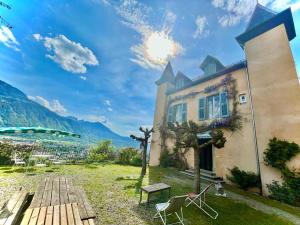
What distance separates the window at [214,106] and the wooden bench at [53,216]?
10.8 meters

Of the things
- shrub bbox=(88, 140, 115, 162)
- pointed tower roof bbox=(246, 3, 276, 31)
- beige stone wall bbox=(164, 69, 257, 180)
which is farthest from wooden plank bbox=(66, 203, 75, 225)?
shrub bbox=(88, 140, 115, 162)

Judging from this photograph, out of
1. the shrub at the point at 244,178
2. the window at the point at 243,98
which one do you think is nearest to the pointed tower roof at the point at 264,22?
the window at the point at 243,98

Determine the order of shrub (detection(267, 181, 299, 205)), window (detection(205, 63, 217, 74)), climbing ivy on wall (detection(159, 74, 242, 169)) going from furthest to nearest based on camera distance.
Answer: window (detection(205, 63, 217, 74)), climbing ivy on wall (detection(159, 74, 242, 169)), shrub (detection(267, 181, 299, 205))

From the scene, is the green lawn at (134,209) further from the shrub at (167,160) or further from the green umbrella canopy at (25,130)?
the shrub at (167,160)

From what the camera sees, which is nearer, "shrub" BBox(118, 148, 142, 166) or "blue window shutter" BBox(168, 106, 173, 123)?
"blue window shutter" BBox(168, 106, 173, 123)

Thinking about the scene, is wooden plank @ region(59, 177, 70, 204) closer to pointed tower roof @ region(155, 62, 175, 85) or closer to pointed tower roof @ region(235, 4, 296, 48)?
pointed tower roof @ region(235, 4, 296, 48)

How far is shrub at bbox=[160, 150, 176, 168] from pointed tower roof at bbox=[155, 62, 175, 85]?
8024mm

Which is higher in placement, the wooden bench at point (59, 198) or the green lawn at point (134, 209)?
the wooden bench at point (59, 198)

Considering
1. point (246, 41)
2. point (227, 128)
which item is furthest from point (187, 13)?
point (227, 128)

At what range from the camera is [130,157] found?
56.2 feet

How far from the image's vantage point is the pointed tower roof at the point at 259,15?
10078 millimetres

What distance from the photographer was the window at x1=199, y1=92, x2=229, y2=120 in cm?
1130

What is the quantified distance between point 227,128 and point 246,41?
6170 mm

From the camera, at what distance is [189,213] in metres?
5.16
